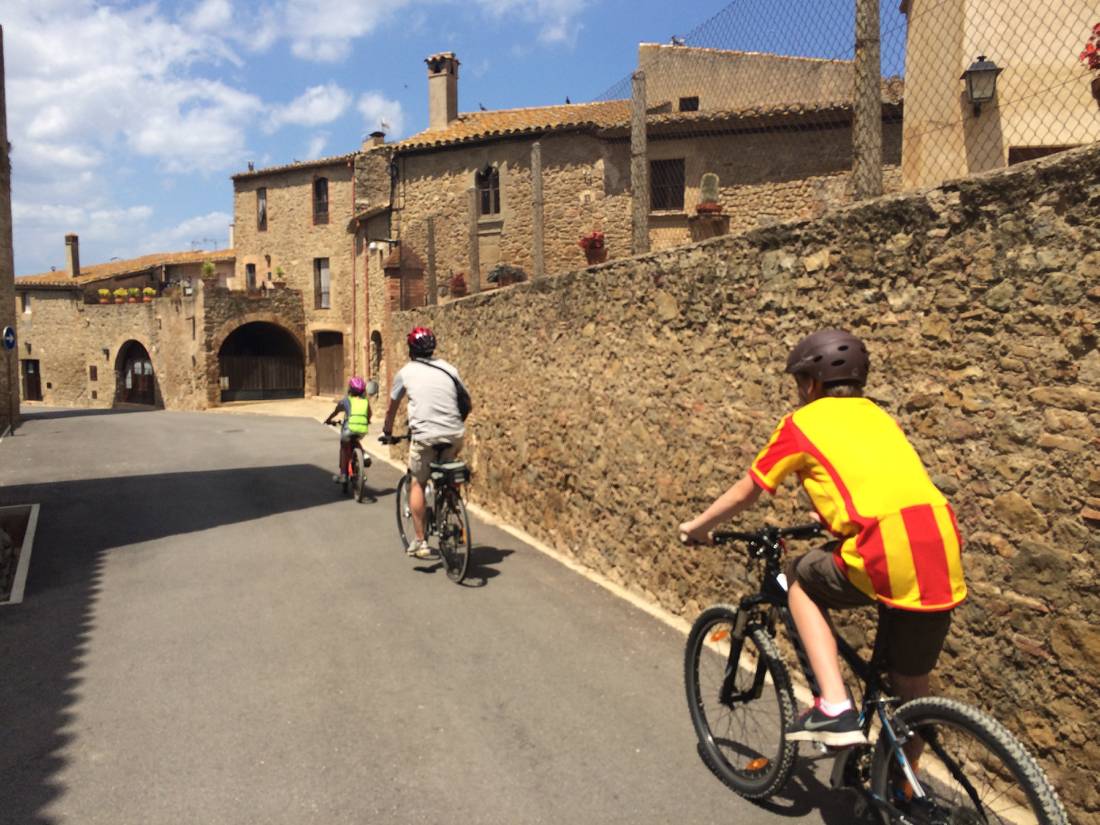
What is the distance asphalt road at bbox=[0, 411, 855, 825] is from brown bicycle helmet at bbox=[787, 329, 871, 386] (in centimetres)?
171

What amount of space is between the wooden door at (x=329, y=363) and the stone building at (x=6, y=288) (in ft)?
45.8

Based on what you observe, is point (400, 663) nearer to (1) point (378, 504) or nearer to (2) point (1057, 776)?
(2) point (1057, 776)

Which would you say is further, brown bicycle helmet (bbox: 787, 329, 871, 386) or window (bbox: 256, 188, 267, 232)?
window (bbox: 256, 188, 267, 232)

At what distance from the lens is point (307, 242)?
3584cm

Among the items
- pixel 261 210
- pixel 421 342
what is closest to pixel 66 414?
pixel 261 210

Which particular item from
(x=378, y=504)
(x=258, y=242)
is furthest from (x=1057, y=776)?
(x=258, y=242)

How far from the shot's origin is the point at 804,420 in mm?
2713

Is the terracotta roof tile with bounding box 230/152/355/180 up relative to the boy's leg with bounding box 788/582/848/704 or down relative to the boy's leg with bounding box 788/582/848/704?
up

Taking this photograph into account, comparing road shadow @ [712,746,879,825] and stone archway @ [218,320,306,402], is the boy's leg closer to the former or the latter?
road shadow @ [712,746,879,825]

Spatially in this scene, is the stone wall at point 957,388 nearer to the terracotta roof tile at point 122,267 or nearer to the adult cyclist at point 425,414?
the adult cyclist at point 425,414

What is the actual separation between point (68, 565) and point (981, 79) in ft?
32.0

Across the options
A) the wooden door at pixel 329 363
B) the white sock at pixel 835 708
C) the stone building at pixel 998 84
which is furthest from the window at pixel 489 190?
the white sock at pixel 835 708

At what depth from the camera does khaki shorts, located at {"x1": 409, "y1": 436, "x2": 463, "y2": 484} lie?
6.56m

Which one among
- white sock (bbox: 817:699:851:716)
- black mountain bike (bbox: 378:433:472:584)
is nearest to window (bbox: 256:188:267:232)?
black mountain bike (bbox: 378:433:472:584)
